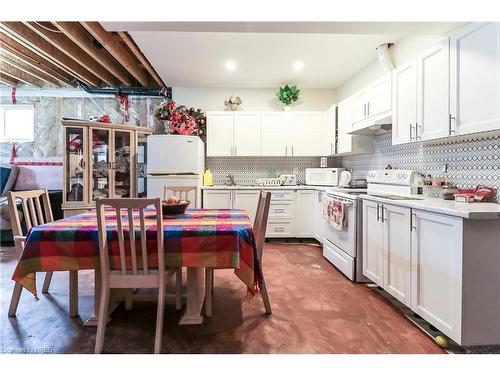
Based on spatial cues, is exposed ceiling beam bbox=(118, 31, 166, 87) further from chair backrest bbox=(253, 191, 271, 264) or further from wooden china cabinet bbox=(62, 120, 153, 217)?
chair backrest bbox=(253, 191, 271, 264)

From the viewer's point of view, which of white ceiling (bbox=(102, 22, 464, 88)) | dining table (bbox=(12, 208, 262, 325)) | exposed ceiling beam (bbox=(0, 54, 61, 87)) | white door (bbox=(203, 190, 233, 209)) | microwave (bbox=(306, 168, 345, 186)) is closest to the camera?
dining table (bbox=(12, 208, 262, 325))

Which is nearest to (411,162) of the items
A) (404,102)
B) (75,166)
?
(404,102)

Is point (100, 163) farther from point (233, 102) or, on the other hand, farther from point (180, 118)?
point (233, 102)

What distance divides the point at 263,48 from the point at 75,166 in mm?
3172

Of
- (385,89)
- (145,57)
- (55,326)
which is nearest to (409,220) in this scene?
(385,89)

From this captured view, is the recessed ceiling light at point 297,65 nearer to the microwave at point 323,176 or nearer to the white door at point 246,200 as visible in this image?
the microwave at point 323,176

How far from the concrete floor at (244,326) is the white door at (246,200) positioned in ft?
5.59

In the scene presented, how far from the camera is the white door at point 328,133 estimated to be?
14.2 ft

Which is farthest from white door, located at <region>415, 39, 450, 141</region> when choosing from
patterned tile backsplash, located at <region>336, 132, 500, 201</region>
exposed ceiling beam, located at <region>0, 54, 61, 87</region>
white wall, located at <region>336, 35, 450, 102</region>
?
exposed ceiling beam, located at <region>0, 54, 61, 87</region>

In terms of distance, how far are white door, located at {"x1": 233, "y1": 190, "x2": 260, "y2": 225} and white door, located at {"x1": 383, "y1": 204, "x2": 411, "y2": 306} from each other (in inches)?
90.3

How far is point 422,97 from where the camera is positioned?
7.99 feet

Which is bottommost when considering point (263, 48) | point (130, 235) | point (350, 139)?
point (130, 235)

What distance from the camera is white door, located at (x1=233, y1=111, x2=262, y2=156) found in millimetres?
4605

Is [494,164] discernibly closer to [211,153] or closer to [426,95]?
[426,95]
